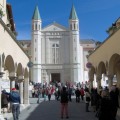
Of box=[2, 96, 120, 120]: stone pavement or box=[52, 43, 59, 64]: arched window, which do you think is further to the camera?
box=[52, 43, 59, 64]: arched window

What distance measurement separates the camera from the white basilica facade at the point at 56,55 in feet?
276

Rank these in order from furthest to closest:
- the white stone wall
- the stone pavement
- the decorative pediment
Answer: the decorative pediment
the stone pavement
the white stone wall

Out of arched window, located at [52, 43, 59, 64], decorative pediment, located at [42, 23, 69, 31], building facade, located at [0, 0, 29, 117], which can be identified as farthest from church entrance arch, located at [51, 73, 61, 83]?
building facade, located at [0, 0, 29, 117]

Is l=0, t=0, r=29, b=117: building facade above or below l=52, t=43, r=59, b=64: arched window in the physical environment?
below

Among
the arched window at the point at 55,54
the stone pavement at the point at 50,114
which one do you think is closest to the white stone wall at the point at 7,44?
the stone pavement at the point at 50,114

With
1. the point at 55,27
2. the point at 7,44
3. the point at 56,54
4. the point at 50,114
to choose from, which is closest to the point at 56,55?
the point at 56,54

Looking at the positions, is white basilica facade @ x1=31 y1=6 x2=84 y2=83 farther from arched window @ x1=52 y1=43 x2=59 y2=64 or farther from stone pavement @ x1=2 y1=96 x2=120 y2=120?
stone pavement @ x1=2 y1=96 x2=120 y2=120

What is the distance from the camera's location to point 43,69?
8475 centimetres

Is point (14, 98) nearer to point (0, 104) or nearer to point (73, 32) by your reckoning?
point (0, 104)

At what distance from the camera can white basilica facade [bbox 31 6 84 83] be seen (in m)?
84.0

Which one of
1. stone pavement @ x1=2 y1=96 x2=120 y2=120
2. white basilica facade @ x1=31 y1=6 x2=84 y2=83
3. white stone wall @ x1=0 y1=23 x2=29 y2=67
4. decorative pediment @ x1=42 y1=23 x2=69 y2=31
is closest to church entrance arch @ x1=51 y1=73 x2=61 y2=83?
white basilica facade @ x1=31 y1=6 x2=84 y2=83

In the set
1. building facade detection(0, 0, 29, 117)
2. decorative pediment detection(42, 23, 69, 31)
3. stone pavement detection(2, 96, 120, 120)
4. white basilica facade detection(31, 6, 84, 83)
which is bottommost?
stone pavement detection(2, 96, 120, 120)

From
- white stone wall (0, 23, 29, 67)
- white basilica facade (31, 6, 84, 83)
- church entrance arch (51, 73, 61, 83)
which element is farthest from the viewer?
church entrance arch (51, 73, 61, 83)

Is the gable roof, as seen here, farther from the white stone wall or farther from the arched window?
the white stone wall
